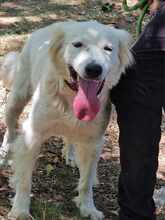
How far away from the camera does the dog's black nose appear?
3.73 meters

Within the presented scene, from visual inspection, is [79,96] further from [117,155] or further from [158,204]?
[117,155]

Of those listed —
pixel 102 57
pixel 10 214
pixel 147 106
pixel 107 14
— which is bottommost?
pixel 10 214

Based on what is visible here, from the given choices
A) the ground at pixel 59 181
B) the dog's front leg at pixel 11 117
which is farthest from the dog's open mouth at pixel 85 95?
the dog's front leg at pixel 11 117

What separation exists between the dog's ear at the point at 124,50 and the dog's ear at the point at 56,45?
0.38 m

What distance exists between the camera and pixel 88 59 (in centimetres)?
379

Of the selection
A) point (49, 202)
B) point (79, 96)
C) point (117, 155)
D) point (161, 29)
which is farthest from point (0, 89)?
point (161, 29)

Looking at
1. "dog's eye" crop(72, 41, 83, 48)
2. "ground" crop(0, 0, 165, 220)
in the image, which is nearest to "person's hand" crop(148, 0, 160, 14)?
"dog's eye" crop(72, 41, 83, 48)

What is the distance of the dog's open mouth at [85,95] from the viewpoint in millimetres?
3891

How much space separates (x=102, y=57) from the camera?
Result: 12.6 feet

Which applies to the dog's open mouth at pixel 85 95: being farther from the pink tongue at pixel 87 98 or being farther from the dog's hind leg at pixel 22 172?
the dog's hind leg at pixel 22 172

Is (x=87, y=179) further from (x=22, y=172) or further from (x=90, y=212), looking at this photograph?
(x=22, y=172)

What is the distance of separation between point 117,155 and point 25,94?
118 centimetres

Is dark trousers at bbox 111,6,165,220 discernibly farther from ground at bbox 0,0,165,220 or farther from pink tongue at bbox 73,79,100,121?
ground at bbox 0,0,165,220

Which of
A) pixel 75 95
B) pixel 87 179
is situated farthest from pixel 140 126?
→ pixel 87 179
